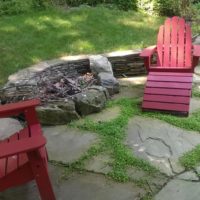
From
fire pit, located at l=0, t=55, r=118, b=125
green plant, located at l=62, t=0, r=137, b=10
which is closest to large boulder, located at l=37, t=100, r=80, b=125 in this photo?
fire pit, located at l=0, t=55, r=118, b=125

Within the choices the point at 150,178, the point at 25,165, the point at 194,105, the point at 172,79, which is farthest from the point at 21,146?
the point at 194,105

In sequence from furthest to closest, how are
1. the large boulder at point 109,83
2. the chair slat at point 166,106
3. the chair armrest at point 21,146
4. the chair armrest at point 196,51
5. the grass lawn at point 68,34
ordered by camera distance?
the grass lawn at point 68,34 < the large boulder at point 109,83 < the chair armrest at point 196,51 < the chair slat at point 166,106 < the chair armrest at point 21,146

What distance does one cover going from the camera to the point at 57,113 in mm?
4062

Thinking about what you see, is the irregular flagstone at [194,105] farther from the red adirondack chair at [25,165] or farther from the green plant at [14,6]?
the green plant at [14,6]

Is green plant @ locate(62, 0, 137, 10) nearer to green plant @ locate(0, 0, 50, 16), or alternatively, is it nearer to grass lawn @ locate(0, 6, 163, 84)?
grass lawn @ locate(0, 6, 163, 84)

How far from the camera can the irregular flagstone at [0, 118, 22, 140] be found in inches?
145

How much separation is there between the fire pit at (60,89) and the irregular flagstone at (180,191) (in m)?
1.49

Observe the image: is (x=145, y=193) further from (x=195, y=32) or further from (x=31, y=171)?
(x=195, y=32)

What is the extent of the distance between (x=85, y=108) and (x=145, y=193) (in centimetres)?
151

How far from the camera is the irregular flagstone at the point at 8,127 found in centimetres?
367

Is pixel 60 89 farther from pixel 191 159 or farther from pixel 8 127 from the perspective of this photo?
pixel 191 159

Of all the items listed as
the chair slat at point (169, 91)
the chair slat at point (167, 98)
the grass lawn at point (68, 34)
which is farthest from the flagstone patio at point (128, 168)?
the grass lawn at point (68, 34)

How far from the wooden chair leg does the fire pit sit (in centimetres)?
135

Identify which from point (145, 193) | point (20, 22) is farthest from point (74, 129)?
point (20, 22)
